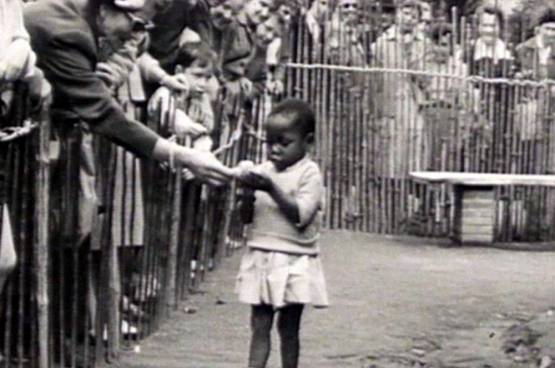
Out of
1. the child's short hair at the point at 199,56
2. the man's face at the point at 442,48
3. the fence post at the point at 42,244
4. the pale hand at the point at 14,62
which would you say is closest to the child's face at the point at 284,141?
the fence post at the point at 42,244

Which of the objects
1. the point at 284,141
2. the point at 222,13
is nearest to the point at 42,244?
the point at 284,141

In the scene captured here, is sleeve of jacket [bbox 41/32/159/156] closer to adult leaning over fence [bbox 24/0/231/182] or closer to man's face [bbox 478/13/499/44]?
adult leaning over fence [bbox 24/0/231/182]

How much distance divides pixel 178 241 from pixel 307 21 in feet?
29.3

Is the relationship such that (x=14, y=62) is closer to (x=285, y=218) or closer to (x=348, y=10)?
(x=285, y=218)

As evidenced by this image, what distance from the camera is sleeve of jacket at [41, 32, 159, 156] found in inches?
355

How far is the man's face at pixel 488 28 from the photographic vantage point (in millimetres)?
22344

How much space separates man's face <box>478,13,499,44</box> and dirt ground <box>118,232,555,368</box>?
3.94 meters

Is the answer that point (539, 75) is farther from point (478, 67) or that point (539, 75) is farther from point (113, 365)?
point (113, 365)

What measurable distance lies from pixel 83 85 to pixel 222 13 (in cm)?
621

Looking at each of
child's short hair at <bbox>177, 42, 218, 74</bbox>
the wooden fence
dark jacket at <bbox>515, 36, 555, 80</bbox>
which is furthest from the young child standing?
dark jacket at <bbox>515, 36, 555, 80</bbox>

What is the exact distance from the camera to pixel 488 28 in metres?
22.6

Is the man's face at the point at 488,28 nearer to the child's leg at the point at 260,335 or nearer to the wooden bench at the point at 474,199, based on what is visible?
the wooden bench at the point at 474,199

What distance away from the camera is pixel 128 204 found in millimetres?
10734

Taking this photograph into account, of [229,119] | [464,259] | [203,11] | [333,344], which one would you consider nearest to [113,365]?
[333,344]
